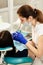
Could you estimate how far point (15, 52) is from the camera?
5.58ft

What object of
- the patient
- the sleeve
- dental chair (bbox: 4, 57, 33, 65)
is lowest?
dental chair (bbox: 4, 57, 33, 65)

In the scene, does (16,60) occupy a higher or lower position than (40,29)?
lower

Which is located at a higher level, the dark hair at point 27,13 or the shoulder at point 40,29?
the dark hair at point 27,13

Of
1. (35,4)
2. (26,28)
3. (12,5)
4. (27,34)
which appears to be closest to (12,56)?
(27,34)

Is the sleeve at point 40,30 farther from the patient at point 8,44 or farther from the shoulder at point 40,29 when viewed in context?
the patient at point 8,44

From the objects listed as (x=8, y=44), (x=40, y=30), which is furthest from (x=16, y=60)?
(x=40, y=30)

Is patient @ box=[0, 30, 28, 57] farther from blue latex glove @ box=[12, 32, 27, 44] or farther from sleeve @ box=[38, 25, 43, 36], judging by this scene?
sleeve @ box=[38, 25, 43, 36]

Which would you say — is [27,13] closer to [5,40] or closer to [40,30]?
[40,30]

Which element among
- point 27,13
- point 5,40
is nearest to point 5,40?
point 5,40

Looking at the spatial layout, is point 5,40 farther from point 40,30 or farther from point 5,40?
point 40,30

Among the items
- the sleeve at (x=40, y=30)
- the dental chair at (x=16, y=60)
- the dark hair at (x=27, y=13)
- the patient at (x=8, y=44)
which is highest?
the dark hair at (x=27, y=13)

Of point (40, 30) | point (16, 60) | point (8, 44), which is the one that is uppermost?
point (40, 30)

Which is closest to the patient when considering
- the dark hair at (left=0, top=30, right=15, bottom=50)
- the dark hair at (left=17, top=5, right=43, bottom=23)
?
the dark hair at (left=0, top=30, right=15, bottom=50)

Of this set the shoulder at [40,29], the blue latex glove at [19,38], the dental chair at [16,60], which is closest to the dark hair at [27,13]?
the shoulder at [40,29]
